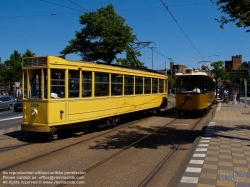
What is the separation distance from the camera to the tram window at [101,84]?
37.6 feet

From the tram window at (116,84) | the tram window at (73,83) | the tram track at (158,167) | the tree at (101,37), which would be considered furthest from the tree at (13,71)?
the tram track at (158,167)

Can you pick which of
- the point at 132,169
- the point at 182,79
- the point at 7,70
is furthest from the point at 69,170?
the point at 7,70

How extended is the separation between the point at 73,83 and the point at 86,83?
686mm

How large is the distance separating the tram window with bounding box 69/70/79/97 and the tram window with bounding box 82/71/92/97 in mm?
314

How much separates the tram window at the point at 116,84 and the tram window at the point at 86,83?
1.74 m

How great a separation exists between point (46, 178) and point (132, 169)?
195cm

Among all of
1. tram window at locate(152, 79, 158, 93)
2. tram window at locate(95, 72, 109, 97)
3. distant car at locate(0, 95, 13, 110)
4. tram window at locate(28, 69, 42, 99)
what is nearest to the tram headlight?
tram window at locate(28, 69, 42, 99)

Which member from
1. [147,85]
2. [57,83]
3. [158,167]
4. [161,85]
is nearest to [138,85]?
[147,85]

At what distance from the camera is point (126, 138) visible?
35.0ft

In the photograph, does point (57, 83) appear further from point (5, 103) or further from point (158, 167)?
point (5, 103)

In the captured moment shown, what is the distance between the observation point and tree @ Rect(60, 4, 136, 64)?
31.5 metres

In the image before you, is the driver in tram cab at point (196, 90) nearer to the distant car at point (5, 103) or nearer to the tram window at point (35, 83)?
the tram window at point (35, 83)

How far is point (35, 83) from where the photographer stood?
10.0 meters

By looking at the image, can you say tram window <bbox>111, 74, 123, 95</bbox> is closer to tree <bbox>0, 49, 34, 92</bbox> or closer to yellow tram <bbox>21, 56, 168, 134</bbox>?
yellow tram <bbox>21, 56, 168, 134</bbox>
